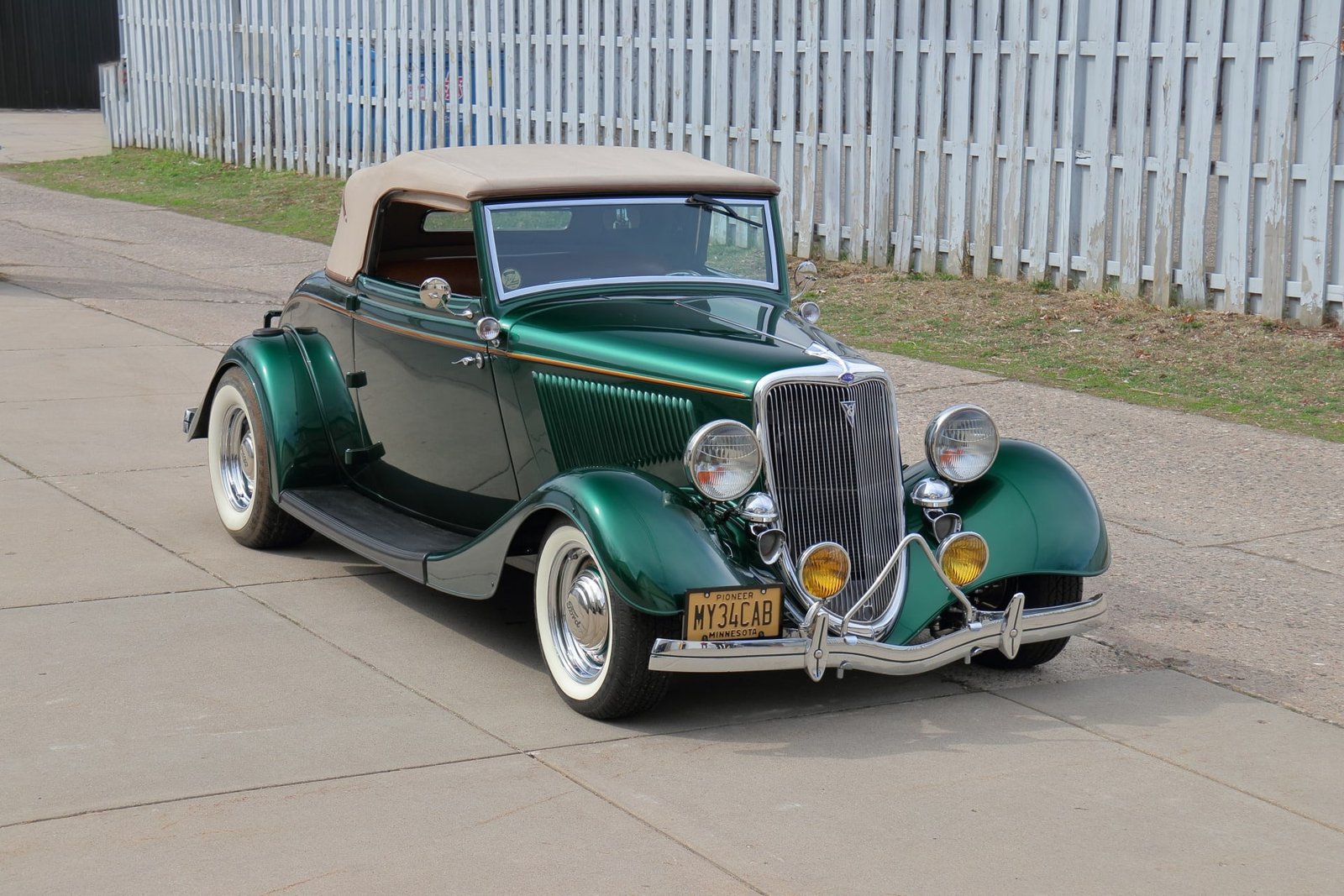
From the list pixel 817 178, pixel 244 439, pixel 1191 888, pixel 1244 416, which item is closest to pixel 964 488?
pixel 1191 888

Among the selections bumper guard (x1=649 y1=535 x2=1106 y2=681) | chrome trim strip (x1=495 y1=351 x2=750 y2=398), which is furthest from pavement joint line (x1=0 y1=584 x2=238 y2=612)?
bumper guard (x1=649 y1=535 x2=1106 y2=681)

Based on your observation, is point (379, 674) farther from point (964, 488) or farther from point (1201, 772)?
point (1201, 772)

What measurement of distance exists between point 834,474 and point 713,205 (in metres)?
1.52

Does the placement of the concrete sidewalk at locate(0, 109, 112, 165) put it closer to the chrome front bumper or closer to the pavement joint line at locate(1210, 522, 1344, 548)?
the pavement joint line at locate(1210, 522, 1344, 548)

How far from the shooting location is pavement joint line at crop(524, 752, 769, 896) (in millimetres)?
3885

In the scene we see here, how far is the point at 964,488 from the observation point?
17.7 ft

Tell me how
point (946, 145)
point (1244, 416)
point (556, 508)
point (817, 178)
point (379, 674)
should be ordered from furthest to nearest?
point (817, 178) < point (946, 145) < point (1244, 416) < point (379, 674) < point (556, 508)

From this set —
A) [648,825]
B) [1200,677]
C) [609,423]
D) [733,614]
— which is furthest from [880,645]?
[1200,677]

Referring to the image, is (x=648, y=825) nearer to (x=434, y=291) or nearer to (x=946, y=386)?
(x=434, y=291)

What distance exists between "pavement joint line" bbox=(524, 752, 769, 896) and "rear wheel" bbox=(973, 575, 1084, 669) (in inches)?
63.5

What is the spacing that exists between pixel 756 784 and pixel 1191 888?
116 cm

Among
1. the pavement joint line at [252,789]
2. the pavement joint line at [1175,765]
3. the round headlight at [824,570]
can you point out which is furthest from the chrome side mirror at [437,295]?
the pavement joint line at [1175,765]

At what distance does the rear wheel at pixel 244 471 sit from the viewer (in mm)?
6555

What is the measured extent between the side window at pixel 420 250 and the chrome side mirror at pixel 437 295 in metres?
0.61
